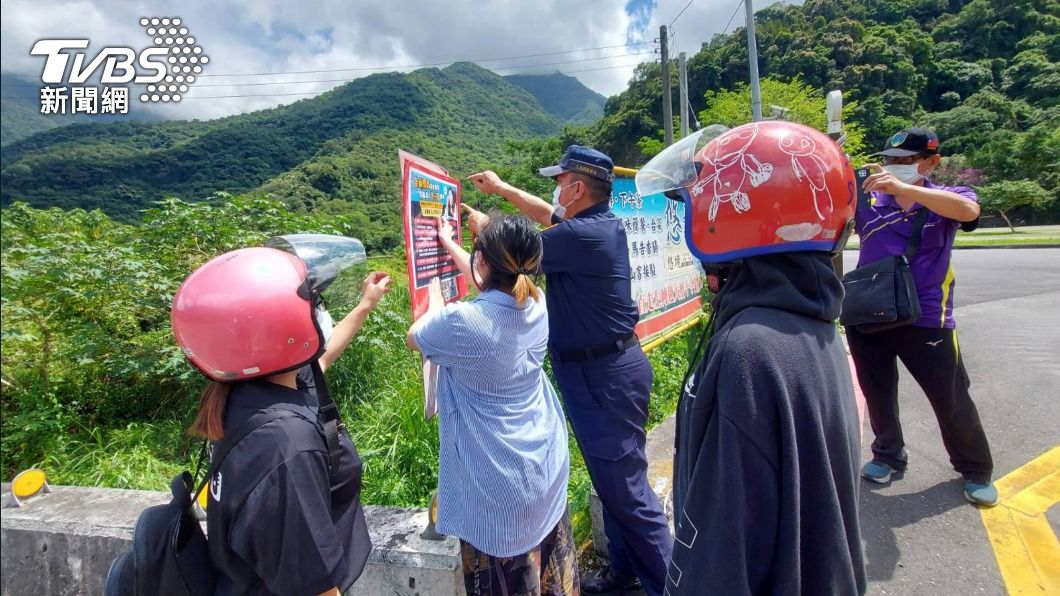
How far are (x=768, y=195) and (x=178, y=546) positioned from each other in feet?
5.68

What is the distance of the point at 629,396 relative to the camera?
2.23m

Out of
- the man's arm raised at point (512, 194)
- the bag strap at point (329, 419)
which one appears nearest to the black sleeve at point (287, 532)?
the bag strap at point (329, 419)

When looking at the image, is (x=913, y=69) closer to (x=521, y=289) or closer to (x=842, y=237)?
(x=842, y=237)

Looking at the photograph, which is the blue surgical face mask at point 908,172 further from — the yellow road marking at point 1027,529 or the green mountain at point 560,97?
the green mountain at point 560,97

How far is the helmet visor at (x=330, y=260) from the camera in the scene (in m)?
1.61

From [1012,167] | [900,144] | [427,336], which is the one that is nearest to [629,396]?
[427,336]

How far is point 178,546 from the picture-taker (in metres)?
1.30

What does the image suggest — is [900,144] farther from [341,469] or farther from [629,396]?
[341,469]

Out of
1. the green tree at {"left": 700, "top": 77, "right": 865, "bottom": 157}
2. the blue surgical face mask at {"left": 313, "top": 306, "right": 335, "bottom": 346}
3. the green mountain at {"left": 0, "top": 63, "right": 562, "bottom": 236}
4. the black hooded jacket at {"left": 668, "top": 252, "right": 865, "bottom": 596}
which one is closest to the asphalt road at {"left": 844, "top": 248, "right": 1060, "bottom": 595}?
the black hooded jacket at {"left": 668, "top": 252, "right": 865, "bottom": 596}

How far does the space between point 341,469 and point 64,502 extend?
89.4 inches

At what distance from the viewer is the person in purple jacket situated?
2.63 metres

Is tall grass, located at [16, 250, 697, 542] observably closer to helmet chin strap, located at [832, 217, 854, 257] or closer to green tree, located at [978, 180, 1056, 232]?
Result: helmet chin strap, located at [832, 217, 854, 257]

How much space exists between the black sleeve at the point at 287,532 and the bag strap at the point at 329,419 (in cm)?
10

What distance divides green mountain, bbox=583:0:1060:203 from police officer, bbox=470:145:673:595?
2912 centimetres
